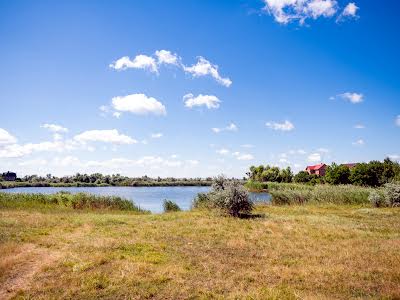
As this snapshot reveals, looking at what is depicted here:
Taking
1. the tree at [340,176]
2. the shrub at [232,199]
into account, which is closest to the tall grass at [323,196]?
the shrub at [232,199]

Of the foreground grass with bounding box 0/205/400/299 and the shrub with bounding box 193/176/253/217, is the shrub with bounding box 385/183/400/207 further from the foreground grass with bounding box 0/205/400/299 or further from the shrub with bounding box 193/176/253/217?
the shrub with bounding box 193/176/253/217

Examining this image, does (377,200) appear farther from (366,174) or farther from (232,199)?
(366,174)

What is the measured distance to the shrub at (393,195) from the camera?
101 ft

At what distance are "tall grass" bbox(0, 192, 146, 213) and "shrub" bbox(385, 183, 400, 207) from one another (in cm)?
2253

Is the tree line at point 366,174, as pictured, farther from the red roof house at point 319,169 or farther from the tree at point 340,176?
the red roof house at point 319,169

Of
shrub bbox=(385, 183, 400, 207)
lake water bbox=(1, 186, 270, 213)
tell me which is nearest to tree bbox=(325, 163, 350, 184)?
lake water bbox=(1, 186, 270, 213)

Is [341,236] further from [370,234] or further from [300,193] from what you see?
[300,193]

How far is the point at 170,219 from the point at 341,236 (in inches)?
433

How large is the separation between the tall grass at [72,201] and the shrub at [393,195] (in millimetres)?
22533

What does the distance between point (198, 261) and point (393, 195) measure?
25963 millimetres

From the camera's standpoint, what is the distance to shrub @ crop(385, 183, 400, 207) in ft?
101

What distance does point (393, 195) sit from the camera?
101ft

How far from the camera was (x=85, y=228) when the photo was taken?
18.0 meters

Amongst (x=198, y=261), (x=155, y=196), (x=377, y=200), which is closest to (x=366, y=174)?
(x=377, y=200)
